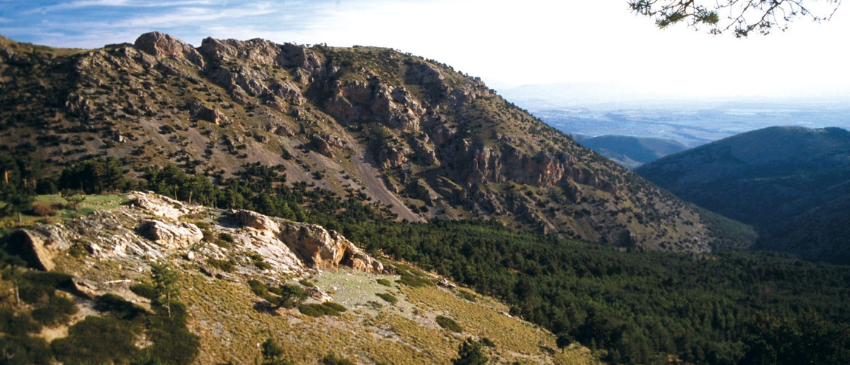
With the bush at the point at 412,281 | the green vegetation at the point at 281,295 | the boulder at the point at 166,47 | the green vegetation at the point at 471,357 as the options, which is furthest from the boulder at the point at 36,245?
the boulder at the point at 166,47

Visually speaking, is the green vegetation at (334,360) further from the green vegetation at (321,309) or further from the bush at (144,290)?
the bush at (144,290)

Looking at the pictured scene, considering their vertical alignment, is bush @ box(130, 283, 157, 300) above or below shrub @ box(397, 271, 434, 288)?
above

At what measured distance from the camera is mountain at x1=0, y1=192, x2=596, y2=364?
21750 mm

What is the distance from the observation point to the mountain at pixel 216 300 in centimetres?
2175

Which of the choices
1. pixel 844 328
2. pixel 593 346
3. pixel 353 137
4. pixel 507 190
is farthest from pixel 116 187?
pixel 507 190

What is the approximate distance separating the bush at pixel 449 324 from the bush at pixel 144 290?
30.2 m

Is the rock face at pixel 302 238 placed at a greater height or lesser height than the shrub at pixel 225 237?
lesser

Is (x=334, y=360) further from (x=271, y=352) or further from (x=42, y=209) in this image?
(x=42, y=209)

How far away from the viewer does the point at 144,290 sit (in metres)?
26.8

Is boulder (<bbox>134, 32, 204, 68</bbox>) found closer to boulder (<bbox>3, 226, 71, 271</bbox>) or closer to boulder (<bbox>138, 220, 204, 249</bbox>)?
boulder (<bbox>138, 220, 204, 249</bbox>)

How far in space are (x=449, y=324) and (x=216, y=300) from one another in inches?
1072

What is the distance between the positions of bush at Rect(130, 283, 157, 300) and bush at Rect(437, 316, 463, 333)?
3018 centimetres

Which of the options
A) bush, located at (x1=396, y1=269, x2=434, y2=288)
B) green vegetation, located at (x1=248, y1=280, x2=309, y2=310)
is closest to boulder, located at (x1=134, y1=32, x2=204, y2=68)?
bush, located at (x1=396, y1=269, x2=434, y2=288)

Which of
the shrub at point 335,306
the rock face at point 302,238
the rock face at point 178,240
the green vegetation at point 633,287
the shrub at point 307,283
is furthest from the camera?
the green vegetation at point 633,287
